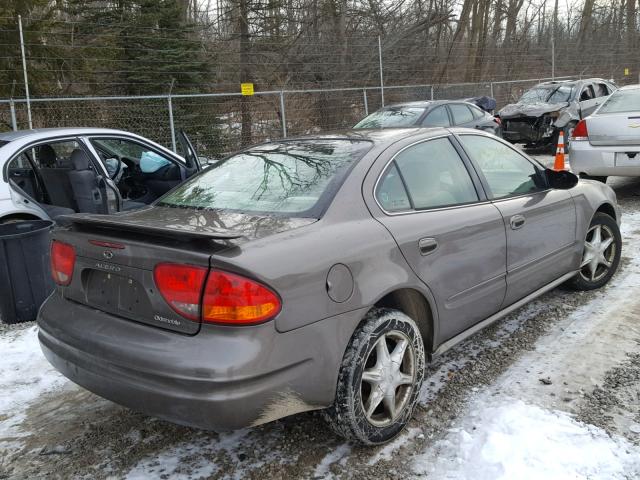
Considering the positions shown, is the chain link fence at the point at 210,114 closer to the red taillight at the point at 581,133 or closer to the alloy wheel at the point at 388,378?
the red taillight at the point at 581,133

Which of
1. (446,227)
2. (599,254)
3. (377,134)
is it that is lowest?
(599,254)

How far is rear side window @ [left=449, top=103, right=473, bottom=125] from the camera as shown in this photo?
11031 millimetres

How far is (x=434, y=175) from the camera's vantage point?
349 centimetres

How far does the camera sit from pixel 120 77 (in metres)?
15.8

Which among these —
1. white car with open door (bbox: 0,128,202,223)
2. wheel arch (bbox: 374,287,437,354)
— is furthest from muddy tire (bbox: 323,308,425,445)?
white car with open door (bbox: 0,128,202,223)

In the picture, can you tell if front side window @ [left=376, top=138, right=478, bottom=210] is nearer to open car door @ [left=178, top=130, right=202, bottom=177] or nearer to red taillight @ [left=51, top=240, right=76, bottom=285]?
red taillight @ [left=51, top=240, right=76, bottom=285]

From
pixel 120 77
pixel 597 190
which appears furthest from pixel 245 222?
pixel 120 77

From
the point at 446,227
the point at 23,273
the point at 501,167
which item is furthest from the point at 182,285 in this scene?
the point at 23,273

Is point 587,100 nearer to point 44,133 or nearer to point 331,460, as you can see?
point 44,133

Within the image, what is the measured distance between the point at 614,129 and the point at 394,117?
3839 mm

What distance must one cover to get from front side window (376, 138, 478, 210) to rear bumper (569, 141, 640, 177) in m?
5.00

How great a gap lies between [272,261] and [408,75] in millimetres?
19778

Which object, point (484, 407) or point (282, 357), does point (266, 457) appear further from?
point (484, 407)

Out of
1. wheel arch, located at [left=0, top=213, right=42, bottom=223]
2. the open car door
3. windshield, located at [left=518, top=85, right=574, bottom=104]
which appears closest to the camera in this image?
wheel arch, located at [left=0, top=213, right=42, bottom=223]
